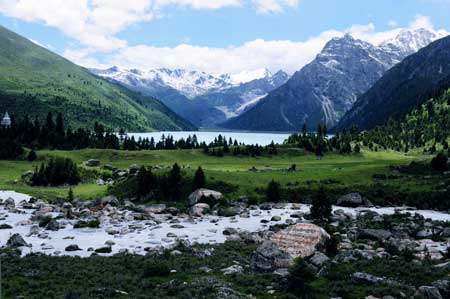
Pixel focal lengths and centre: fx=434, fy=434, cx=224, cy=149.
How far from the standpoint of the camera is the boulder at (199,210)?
229ft

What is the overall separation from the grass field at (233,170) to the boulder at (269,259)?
44498 mm

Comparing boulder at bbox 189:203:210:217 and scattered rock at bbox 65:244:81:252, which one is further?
boulder at bbox 189:203:210:217

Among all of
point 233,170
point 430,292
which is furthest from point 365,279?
point 233,170

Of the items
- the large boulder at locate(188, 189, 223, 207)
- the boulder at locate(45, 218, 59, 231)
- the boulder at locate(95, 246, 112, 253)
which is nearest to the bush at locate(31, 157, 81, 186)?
the large boulder at locate(188, 189, 223, 207)

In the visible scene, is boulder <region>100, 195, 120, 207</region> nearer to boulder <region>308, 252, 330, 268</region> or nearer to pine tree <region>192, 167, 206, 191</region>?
pine tree <region>192, 167, 206, 191</region>

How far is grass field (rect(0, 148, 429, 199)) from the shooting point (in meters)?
90.1

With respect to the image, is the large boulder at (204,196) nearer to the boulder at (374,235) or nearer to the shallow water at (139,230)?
the shallow water at (139,230)

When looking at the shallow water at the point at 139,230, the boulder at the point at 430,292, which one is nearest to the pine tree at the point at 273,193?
the shallow water at the point at 139,230

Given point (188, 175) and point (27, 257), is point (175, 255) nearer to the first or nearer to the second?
point (27, 257)

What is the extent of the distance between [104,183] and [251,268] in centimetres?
7344

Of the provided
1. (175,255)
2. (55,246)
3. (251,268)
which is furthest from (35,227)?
(251,268)

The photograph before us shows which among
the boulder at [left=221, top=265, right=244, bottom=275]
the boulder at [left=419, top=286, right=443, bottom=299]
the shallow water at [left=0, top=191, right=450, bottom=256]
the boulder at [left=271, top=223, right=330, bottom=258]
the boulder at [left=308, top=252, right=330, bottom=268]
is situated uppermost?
the boulder at [left=271, top=223, right=330, bottom=258]

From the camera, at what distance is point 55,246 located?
48.8 meters

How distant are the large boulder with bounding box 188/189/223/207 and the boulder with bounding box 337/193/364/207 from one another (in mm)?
21521
